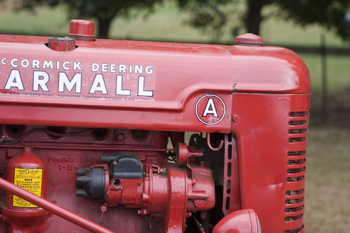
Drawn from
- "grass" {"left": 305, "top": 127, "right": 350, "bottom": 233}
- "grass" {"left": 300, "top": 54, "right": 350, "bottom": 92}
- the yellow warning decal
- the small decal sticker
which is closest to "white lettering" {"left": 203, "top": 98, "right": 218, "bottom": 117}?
the small decal sticker

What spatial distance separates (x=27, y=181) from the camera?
93.3 inches

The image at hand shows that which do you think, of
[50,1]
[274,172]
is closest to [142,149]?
[274,172]

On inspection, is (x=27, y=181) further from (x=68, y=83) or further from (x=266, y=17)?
(x=266, y=17)

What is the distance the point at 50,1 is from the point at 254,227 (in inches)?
265

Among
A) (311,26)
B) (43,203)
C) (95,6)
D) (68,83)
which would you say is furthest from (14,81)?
(311,26)

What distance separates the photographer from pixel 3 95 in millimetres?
2293

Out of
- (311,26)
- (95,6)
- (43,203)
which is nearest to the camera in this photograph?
(43,203)

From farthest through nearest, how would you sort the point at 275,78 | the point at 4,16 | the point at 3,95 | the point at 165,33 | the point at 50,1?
the point at 4,16 < the point at 165,33 < the point at 50,1 < the point at 275,78 < the point at 3,95

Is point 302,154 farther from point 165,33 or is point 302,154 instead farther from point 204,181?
point 165,33

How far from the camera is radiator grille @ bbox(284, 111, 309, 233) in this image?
2.54 m

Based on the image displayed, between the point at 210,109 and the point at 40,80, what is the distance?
2.89ft

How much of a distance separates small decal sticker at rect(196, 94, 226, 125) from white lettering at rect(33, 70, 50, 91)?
2.57 feet

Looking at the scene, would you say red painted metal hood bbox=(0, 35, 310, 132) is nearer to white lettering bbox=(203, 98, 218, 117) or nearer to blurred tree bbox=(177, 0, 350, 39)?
white lettering bbox=(203, 98, 218, 117)

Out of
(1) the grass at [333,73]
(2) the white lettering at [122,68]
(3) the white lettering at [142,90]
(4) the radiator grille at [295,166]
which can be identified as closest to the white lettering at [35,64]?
(2) the white lettering at [122,68]
